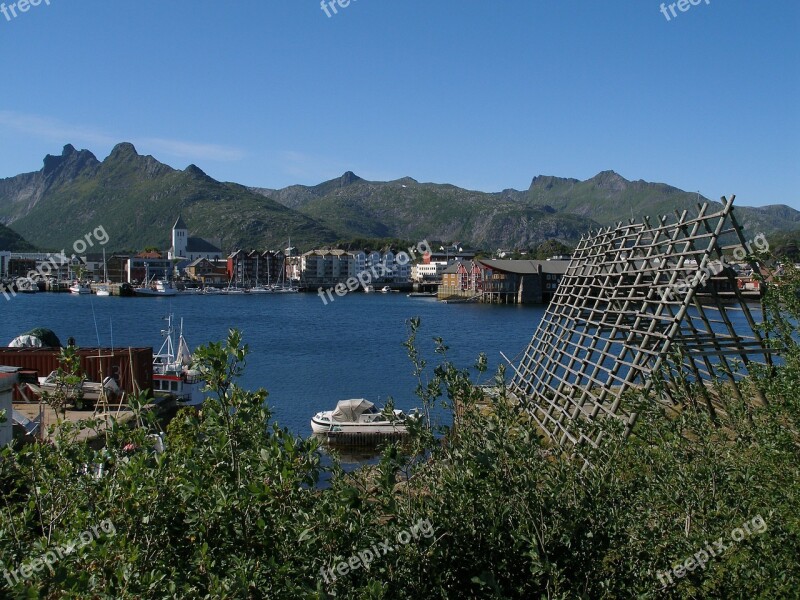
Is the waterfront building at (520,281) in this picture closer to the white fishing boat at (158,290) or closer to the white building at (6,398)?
the white fishing boat at (158,290)

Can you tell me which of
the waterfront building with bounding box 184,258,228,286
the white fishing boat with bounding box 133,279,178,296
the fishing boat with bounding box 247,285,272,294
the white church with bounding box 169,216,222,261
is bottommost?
the fishing boat with bounding box 247,285,272,294

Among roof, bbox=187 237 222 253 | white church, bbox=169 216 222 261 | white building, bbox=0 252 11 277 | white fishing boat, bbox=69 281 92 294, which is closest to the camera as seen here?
white fishing boat, bbox=69 281 92 294

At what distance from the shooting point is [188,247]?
191125 mm

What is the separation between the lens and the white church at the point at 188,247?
187000 mm

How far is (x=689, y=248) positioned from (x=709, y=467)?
799cm

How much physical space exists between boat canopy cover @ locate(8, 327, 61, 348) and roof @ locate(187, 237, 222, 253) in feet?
533

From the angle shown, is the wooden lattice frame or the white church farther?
the white church

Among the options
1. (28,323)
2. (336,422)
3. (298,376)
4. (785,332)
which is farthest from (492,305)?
(785,332)

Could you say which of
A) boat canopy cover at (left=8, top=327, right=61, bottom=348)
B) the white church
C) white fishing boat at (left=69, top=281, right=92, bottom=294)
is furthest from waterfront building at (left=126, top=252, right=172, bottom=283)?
boat canopy cover at (left=8, top=327, right=61, bottom=348)

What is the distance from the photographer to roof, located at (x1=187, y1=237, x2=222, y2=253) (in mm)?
191550

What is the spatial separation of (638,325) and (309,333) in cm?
4905

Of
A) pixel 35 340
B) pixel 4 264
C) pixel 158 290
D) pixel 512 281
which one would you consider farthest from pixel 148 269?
pixel 35 340

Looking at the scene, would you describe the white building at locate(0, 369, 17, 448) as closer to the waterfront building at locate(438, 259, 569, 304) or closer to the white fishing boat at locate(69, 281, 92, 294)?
the waterfront building at locate(438, 259, 569, 304)

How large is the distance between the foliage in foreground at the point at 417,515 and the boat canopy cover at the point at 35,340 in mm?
27098
